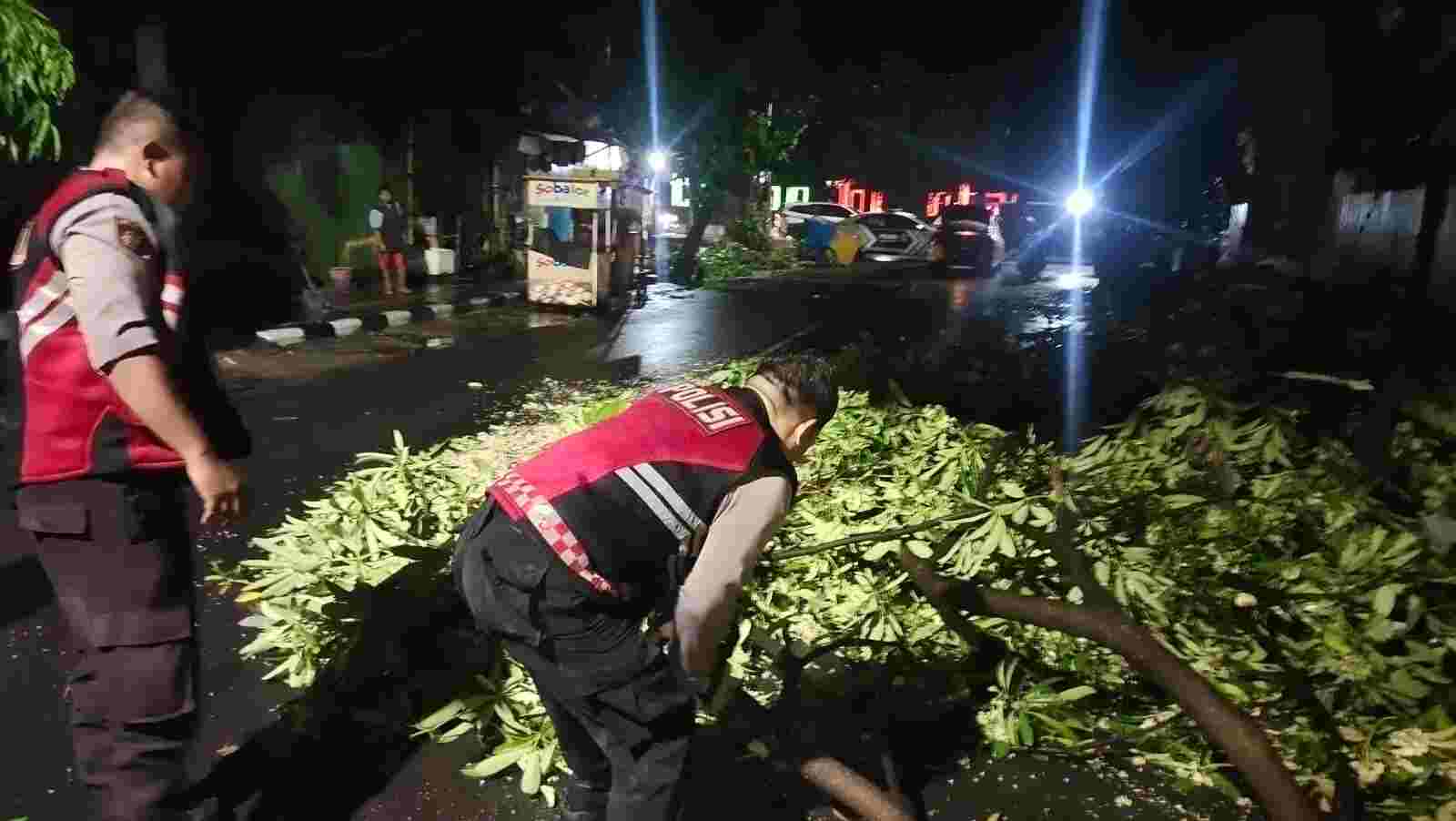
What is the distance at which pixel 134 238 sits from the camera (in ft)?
6.91

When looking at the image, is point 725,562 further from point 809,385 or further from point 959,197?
point 959,197

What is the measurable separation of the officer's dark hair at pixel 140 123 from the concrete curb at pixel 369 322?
30.9 feet

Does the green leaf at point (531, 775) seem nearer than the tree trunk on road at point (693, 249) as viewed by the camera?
Yes

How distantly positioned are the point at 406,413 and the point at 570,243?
26.0ft

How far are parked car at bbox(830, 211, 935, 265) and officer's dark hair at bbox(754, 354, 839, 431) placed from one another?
25412 millimetres

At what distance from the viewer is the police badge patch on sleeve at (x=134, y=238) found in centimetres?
208

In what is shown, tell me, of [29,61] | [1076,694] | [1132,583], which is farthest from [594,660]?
[29,61]

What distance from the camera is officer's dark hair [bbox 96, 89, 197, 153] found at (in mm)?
2262

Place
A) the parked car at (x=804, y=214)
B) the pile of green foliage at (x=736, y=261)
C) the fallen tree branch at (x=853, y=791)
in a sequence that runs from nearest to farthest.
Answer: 1. the fallen tree branch at (x=853, y=791)
2. the pile of green foliage at (x=736, y=261)
3. the parked car at (x=804, y=214)

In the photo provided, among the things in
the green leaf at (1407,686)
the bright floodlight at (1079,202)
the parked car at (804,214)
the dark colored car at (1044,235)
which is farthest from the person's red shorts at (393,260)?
the parked car at (804,214)

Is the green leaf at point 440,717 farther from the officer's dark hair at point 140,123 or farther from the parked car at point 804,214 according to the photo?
the parked car at point 804,214

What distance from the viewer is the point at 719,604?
2.00m

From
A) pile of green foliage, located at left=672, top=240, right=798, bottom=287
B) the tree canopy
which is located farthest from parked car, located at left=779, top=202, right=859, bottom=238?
the tree canopy

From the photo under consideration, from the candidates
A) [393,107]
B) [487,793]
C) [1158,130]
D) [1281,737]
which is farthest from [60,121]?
[1281,737]
